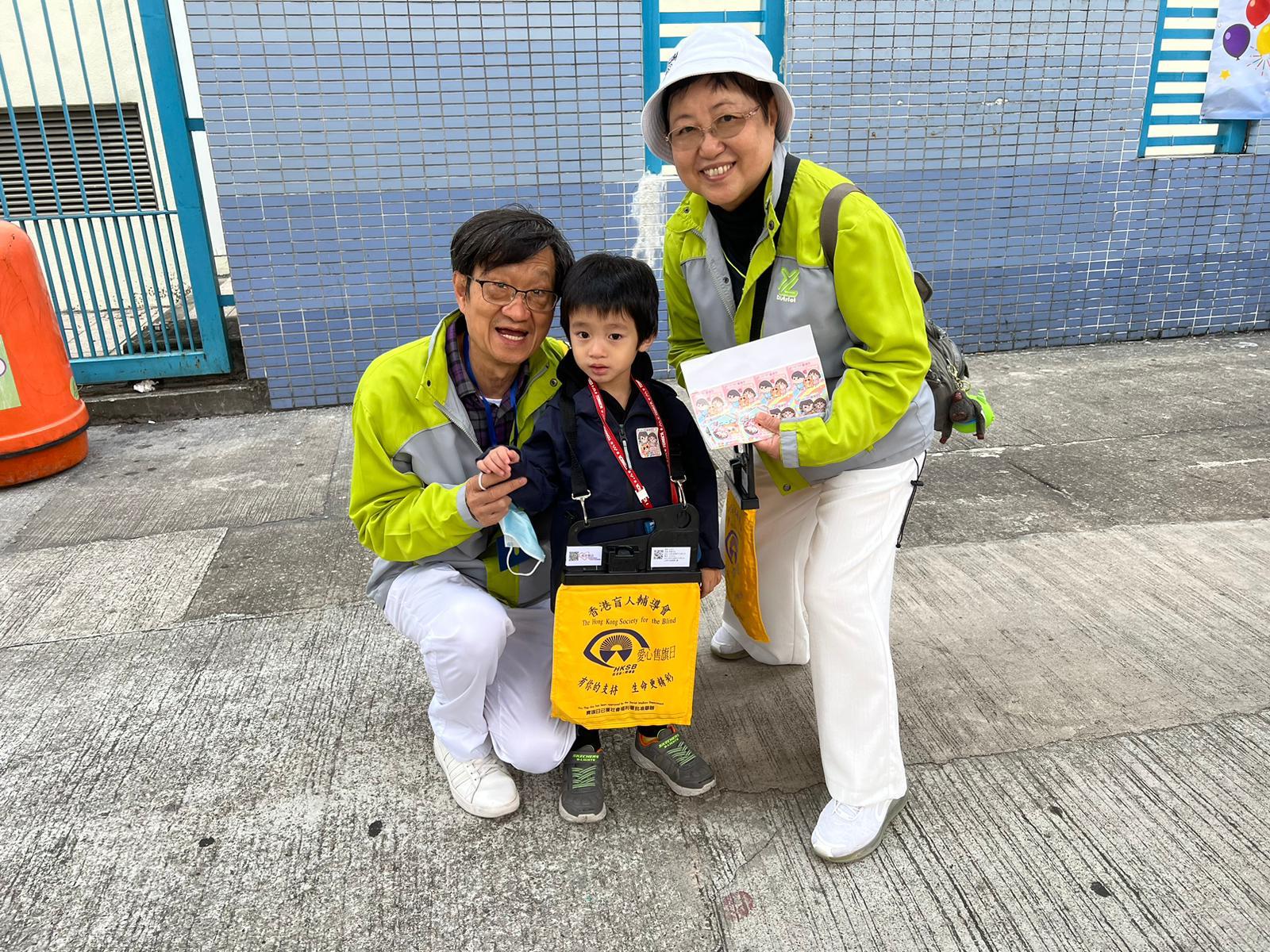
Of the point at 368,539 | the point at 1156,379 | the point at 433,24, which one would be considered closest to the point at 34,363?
the point at 433,24

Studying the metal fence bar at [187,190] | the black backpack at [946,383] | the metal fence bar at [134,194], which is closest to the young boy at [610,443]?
the black backpack at [946,383]

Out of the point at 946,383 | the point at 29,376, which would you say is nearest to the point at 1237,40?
the point at 946,383

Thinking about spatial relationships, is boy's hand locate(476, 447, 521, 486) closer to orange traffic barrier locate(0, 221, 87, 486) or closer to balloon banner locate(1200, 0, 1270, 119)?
orange traffic barrier locate(0, 221, 87, 486)

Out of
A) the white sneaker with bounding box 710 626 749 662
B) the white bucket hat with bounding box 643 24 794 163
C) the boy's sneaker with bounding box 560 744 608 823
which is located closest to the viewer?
the white bucket hat with bounding box 643 24 794 163

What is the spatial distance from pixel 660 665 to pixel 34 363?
392cm

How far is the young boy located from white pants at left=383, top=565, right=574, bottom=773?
0.13 metres

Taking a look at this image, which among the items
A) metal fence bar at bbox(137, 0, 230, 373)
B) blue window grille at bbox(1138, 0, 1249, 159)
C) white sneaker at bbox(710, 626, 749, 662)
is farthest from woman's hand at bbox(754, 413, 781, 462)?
blue window grille at bbox(1138, 0, 1249, 159)

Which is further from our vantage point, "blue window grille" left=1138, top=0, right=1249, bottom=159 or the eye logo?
"blue window grille" left=1138, top=0, right=1249, bottom=159

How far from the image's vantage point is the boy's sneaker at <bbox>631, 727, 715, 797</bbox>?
7.32 ft

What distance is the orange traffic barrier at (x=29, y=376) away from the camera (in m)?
4.27

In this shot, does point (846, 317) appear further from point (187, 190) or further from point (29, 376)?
point (187, 190)

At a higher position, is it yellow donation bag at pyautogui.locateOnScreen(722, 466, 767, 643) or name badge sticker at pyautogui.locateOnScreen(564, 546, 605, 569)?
name badge sticker at pyautogui.locateOnScreen(564, 546, 605, 569)

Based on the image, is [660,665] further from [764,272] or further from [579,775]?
[764,272]

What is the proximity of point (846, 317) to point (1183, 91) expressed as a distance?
5746 millimetres
